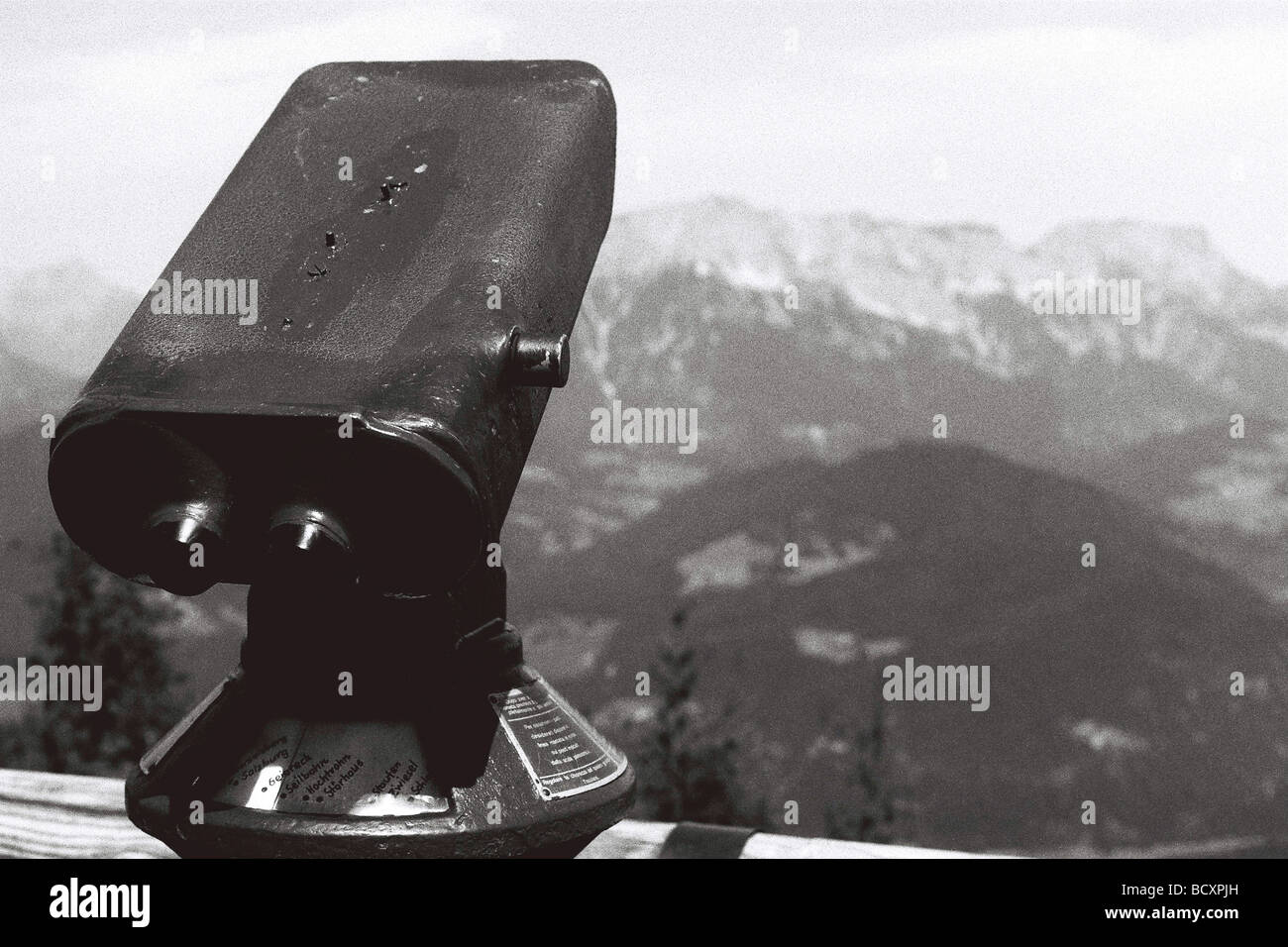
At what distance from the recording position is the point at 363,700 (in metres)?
2.89

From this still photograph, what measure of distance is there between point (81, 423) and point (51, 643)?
23302mm

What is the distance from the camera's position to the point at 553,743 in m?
3.08

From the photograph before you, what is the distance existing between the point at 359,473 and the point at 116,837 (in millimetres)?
1954

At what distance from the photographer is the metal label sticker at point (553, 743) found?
301 centimetres

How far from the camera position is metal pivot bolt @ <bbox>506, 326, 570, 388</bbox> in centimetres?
277

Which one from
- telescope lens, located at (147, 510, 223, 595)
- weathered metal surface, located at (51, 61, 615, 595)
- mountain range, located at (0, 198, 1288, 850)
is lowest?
mountain range, located at (0, 198, 1288, 850)

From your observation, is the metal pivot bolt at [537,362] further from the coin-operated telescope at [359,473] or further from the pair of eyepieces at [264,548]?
the pair of eyepieces at [264,548]

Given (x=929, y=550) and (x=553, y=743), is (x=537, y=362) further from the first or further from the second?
(x=929, y=550)

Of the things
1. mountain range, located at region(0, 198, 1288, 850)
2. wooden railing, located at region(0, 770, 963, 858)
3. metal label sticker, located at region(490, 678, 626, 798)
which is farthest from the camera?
mountain range, located at region(0, 198, 1288, 850)

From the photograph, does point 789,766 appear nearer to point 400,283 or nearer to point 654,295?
point 400,283

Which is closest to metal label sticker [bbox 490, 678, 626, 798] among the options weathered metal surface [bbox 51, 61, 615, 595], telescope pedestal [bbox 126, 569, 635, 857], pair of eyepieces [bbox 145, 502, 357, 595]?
telescope pedestal [bbox 126, 569, 635, 857]

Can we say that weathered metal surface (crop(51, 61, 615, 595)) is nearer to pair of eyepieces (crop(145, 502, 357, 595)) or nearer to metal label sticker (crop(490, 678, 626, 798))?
pair of eyepieces (crop(145, 502, 357, 595))
